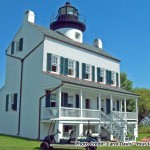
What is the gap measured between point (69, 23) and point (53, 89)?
10.9 metres

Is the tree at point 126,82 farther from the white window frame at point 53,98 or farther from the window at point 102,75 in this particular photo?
the white window frame at point 53,98

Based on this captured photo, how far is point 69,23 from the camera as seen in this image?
30.0m

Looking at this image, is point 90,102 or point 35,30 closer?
point 35,30

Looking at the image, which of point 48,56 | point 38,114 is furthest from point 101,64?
point 38,114

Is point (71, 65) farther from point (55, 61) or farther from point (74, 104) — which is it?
point (74, 104)

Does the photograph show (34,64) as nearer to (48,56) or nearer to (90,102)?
(48,56)

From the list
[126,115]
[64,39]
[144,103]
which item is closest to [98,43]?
[64,39]

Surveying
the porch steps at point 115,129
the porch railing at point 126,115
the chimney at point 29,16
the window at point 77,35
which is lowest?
the porch steps at point 115,129

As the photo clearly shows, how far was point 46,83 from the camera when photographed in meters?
21.9

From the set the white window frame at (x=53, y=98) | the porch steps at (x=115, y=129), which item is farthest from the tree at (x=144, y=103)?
the white window frame at (x=53, y=98)

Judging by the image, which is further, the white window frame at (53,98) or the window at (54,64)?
the window at (54,64)

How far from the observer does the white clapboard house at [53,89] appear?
2170 cm

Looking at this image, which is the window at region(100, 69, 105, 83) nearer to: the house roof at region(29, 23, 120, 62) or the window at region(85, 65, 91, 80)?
the house roof at region(29, 23, 120, 62)

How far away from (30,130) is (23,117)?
1519 millimetres
